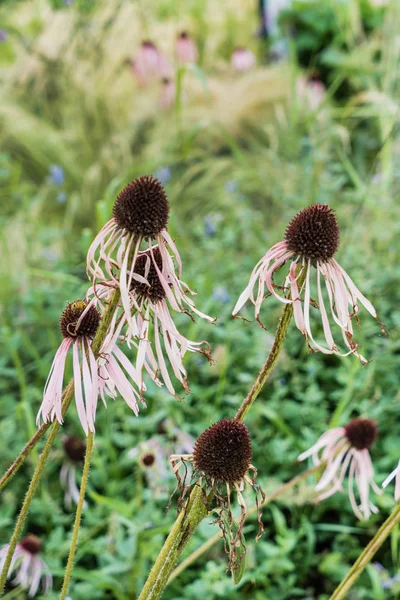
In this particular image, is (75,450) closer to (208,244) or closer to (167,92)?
(208,244)

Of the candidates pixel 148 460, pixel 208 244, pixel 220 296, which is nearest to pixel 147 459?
pixel 148 460

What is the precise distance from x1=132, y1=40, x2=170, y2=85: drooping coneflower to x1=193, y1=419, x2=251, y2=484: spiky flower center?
2.24 meters

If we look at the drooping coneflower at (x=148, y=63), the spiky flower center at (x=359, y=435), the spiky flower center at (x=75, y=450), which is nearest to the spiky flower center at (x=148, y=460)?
the spiky flower center at (x=75, y=450)

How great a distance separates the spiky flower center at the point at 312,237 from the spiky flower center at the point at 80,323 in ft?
0.60

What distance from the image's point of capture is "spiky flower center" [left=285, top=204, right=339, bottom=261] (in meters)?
0.59

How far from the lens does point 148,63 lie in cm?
267

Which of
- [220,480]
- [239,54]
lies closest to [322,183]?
[239,54]

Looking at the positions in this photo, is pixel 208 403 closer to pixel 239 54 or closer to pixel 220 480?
pixel 220 480

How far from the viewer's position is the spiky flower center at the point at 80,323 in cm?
60

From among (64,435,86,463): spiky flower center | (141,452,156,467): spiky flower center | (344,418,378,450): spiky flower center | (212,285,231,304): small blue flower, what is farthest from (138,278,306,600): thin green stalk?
(212,285,231,304): small blue flower

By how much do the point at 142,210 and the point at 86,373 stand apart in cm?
14

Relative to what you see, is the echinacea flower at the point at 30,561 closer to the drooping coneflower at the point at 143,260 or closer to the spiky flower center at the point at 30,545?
the spiky flower center at the point at 30,545

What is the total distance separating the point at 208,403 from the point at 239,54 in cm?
202

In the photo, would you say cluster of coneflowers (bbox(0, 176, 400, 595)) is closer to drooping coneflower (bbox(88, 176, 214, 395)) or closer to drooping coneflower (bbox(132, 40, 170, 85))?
drooping coneflower (bbox(88, 176, 214, 395))
